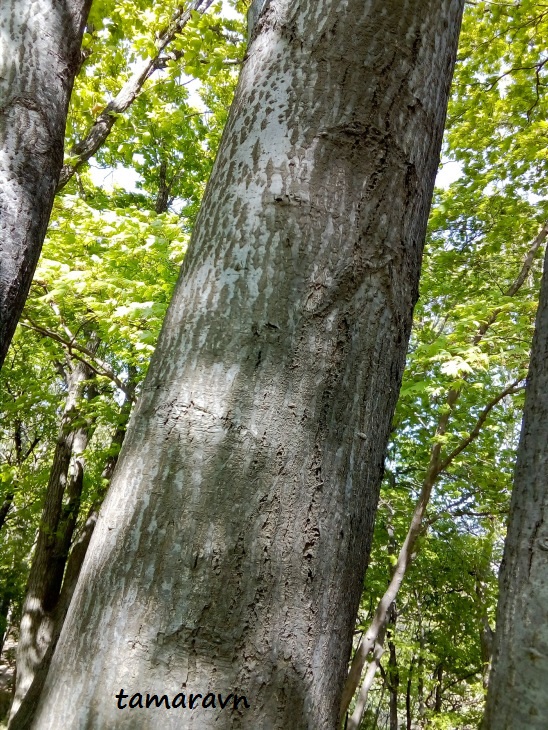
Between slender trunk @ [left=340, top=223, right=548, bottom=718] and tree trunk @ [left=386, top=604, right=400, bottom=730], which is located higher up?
slender trunk @ [left=340, top=223, right=548, bottom=718]

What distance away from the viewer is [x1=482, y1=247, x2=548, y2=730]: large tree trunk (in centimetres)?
196

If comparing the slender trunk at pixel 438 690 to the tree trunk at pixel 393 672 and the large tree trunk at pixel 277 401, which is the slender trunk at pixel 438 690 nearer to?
the tree trunk at pixel 393 672

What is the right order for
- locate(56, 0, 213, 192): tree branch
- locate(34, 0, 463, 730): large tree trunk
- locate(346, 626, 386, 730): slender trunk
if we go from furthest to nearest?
locate(346, 626, 386, 730): slender trunk < locate(56, 0, 213, 192): tree branch < locate(34, 0, 463, 730): large tree trunk

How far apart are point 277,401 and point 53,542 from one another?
358 inches

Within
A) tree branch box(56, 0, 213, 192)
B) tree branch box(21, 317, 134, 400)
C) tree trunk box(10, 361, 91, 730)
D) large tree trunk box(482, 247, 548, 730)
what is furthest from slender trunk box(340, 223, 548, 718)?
tree branch box(56, 0, 213, 192)

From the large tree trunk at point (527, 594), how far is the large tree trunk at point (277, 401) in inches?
62.8

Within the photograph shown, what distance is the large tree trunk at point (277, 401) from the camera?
0.71 m

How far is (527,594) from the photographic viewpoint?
82.5 inches

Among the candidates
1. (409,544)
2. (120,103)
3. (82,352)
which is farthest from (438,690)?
(120,103)

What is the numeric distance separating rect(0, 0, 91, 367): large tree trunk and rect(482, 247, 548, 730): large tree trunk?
2.32 metres

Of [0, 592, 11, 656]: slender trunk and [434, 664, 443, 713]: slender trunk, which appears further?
[0, 592, 11, 656]: slender trunk

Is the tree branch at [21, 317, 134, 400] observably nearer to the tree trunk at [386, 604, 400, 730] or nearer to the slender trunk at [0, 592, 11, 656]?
the tree trunk at [386, 604, 400, 730]

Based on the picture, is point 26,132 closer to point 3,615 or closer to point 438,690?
point 438,690

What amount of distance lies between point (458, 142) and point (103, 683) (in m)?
8.37
